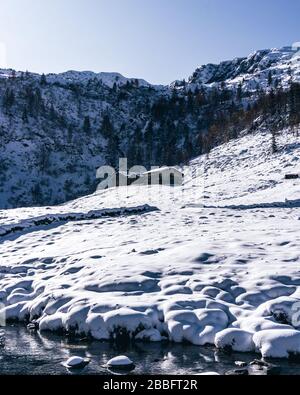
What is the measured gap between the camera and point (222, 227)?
2345cm

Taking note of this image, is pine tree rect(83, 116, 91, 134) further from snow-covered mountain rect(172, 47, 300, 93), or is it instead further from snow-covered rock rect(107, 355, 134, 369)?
snow-covered rock rect(107, 355, 134, 369)

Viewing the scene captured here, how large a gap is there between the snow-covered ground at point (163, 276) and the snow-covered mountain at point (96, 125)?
180ft

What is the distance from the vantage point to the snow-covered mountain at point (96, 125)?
86375 mm

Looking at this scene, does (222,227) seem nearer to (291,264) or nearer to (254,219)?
(254,219)

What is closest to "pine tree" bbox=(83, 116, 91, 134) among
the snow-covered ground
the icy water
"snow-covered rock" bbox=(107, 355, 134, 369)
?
the snow-covered ground

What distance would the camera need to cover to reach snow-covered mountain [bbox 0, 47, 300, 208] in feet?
283

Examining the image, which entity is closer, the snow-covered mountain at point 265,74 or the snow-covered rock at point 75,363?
the snow-covered rock at point 75,363

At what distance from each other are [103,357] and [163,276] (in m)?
4.95

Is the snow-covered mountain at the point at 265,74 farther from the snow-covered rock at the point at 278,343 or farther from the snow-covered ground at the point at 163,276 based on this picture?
the snow-covered rock at the point at 278,343

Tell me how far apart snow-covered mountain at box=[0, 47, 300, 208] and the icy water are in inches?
2698

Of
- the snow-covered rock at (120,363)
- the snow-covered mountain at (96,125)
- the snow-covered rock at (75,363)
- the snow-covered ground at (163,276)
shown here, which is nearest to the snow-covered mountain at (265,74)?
the snow-covered mountain at (96,125)

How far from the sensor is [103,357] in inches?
392
